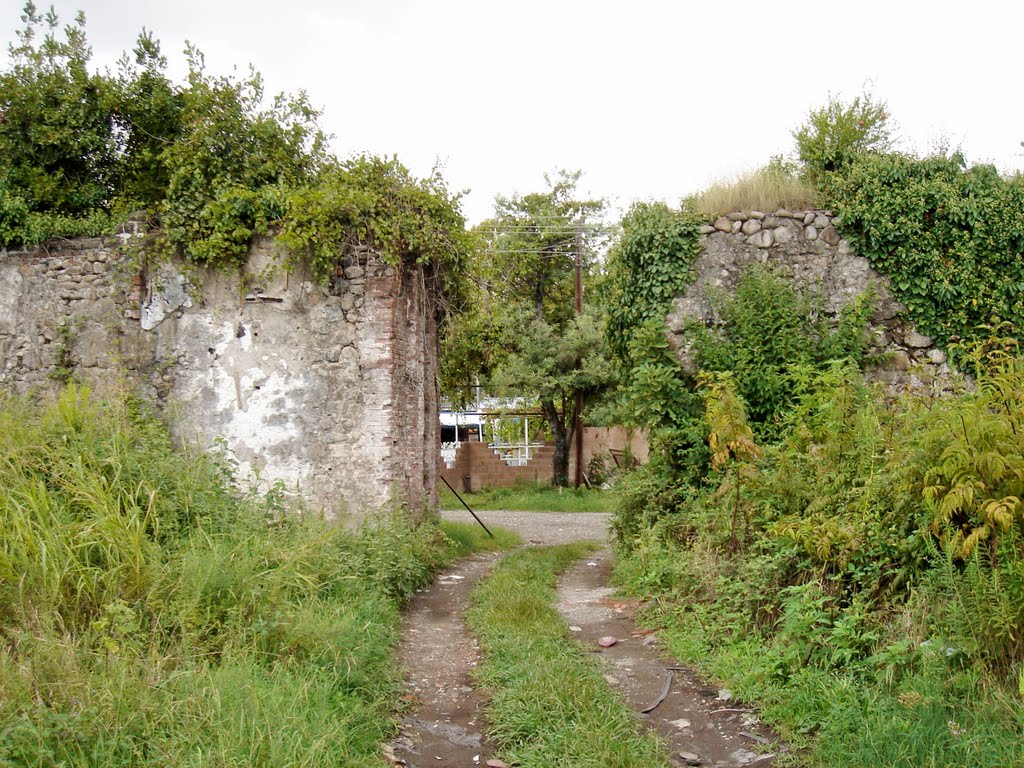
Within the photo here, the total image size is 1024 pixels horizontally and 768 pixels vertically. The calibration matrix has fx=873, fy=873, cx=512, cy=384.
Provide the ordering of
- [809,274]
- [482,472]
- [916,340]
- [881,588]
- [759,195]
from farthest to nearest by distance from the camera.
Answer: [482,472] → [759,195] → [809,274] → [916,340] → [881,588]

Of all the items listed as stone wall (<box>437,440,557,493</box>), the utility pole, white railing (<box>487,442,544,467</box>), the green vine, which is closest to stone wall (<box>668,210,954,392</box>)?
the green vine

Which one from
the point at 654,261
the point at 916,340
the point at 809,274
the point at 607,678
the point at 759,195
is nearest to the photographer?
the point at 607,678

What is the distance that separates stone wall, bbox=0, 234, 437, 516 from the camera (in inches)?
358

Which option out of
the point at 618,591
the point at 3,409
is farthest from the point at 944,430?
the point at 3,409

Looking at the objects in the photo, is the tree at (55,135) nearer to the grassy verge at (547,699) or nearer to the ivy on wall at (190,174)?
the ivy on wall at (190,174)

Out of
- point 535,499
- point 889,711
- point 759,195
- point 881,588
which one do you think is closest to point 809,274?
point 759,195

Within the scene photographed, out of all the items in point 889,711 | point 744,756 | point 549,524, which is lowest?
point 549,524

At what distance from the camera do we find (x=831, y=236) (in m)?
9.85

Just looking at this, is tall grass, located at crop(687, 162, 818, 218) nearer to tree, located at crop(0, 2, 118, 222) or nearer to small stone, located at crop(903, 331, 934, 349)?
small stone, located at crop(903, 331, 934, 349)

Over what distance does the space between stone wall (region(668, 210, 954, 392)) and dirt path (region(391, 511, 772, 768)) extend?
351 cm

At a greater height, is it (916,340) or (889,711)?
(916,340)

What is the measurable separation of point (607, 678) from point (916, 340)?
19.3ft

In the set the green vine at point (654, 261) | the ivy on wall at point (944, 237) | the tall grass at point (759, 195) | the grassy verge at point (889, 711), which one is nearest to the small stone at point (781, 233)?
the tall grass at point (759, 195)

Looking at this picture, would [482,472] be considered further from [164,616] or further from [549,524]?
[164,616]
